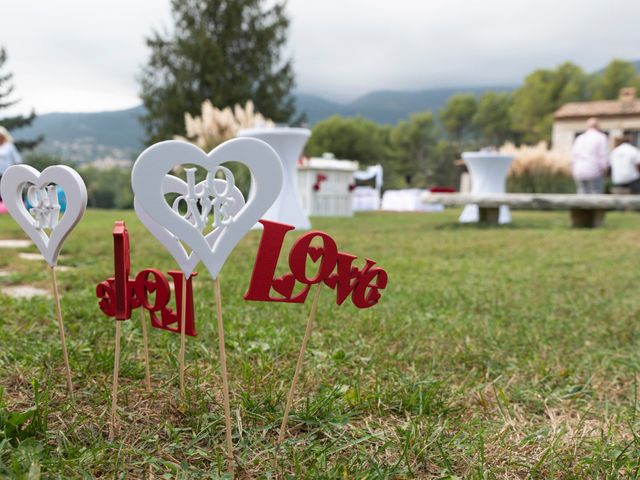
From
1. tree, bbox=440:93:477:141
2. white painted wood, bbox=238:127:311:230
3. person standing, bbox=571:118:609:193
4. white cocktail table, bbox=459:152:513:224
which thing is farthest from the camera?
tree, bbox=440:93:477:141

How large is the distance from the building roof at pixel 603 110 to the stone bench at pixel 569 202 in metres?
14.8

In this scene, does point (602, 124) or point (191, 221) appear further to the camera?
point (602, 124)

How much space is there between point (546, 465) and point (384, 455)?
0.33m

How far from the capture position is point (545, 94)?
32.8m

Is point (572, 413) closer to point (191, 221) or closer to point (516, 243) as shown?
point (191, 221)

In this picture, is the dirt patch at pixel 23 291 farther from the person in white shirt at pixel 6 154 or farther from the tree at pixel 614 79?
the tree at pixel 614 79

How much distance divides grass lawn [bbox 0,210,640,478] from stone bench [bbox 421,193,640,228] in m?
4.46

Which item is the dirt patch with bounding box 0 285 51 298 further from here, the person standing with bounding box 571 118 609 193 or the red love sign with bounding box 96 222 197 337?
the person standing with bounding box 571 118 609 193

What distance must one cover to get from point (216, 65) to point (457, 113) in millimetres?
34232

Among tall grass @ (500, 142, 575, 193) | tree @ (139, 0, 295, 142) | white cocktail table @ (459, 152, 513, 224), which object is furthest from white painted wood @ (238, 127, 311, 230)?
tree @ (139, 0, 295, 142)

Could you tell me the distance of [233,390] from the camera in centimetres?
140

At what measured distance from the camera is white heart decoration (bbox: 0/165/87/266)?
113 cm

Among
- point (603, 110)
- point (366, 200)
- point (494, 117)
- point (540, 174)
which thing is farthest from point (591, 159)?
point (494, 117)

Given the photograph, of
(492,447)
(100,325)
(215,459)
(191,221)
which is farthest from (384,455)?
(100,325)
